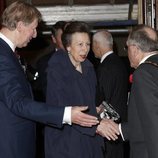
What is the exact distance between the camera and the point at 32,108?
96.8 inches

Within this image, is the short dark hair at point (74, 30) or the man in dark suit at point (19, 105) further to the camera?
the short dark hair at point (74, 30)

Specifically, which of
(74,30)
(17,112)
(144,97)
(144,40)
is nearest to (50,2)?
(74,30)

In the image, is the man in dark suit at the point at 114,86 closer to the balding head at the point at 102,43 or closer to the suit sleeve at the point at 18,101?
the balding head at the point at 102,43

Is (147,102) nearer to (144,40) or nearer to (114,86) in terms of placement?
(144,40)

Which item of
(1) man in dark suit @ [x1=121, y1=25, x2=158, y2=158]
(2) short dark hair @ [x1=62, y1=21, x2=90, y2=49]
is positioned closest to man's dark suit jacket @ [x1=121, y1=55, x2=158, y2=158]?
(1) man in dark suit @ [x1=121, y1=25, x2=158, y2=158]

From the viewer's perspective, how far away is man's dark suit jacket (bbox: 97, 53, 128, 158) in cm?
425

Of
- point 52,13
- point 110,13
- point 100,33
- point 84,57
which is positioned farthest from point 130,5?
point 84,57

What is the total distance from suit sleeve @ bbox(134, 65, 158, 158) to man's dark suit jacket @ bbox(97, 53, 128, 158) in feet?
6.21

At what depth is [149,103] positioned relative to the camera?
2.28 meters

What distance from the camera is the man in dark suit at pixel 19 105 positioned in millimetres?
2459

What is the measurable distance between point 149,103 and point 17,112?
74 cm

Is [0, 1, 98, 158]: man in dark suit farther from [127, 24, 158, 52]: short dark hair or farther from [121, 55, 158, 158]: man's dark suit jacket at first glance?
[127, 24, 158, 52]: short dark hair

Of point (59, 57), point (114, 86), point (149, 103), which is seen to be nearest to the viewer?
point (149, 103)

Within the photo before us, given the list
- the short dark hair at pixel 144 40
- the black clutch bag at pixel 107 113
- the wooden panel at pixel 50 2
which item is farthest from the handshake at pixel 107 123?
the wooden panel at pixel 50 2
